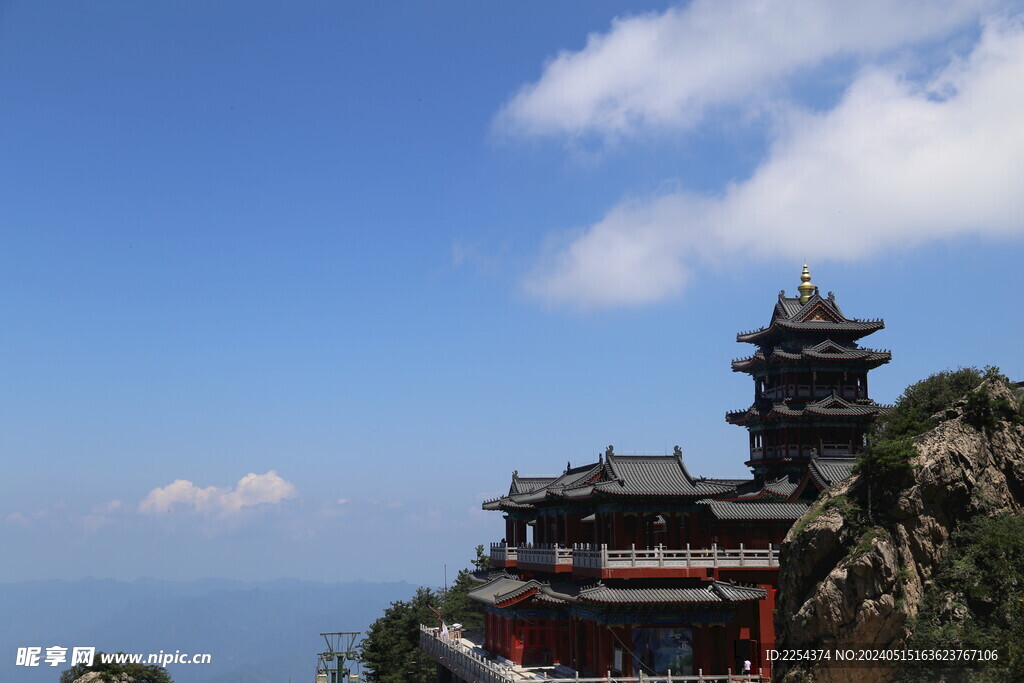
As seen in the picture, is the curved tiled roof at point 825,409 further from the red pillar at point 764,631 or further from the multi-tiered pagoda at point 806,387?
the red pillar at point 764,631

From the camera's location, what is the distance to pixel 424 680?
2918 inches

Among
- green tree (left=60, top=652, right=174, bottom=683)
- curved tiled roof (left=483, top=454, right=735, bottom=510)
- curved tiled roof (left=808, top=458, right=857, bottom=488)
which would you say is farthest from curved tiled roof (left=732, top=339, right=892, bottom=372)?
green tree (left=60, top=652, right=174, bottom=683)

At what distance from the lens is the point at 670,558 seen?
47469 mm

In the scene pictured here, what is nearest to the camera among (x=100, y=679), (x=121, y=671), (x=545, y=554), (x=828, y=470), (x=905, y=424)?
(x=905, y=424)

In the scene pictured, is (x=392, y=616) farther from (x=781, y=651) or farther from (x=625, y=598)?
(x=781, y=651)

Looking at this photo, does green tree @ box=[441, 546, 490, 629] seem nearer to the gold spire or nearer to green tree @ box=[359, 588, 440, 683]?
green tree @ box=[359, 588, 440, 683]

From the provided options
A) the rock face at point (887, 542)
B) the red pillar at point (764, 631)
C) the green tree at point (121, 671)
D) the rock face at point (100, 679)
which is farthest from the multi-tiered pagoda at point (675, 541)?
the rock face at point (100, 679)

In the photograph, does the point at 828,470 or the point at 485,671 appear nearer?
the point at 485,671

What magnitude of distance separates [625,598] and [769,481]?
23.2 metres

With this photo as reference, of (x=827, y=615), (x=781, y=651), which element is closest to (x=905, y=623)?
(x=827, y=615)

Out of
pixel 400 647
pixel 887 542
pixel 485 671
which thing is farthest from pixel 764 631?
pixel 400 647

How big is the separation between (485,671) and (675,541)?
37.5ft

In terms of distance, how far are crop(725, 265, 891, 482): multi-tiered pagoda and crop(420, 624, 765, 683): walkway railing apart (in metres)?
21.2

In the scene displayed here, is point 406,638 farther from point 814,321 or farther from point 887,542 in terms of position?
point 887,542
